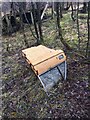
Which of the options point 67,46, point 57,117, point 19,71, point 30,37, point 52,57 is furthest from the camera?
point 30,37

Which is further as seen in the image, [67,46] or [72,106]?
[67,46]

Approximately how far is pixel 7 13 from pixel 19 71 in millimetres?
5759

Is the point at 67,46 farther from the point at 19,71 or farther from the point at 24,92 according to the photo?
the point at 24,92

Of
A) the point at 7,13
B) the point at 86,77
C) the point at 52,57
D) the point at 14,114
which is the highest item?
the point at 7,13

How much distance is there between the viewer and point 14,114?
6.33m

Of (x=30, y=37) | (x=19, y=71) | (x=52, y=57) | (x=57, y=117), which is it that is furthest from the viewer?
(x=30, y=37)

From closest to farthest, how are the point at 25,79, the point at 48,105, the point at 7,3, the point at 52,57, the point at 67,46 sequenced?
the point at 48,105 < the point at 52,57 < the point at 25,79 < the point at 67,46 < the point at 7,3

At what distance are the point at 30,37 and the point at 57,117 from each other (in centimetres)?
620

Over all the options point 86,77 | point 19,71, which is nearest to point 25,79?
point 19,71

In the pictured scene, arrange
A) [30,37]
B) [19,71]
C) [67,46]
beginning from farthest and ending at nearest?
[30,37] → [67,46] → [19,71]

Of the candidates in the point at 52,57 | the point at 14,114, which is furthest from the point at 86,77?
the point at 14,114

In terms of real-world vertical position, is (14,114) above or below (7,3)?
below

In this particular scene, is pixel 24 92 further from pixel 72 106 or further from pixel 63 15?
pixel 63 15

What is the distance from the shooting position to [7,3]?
1266cm
